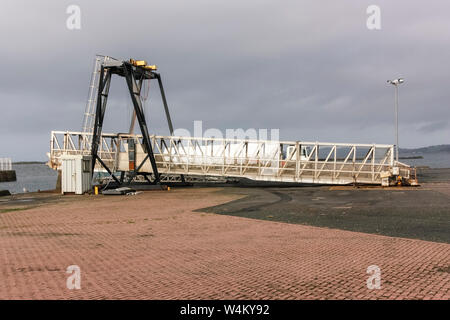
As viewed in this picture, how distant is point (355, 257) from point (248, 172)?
23297mm

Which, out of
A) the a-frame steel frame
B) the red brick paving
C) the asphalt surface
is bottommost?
the asphalt surface

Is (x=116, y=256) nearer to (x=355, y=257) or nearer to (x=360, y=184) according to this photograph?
(x=355, y=257)

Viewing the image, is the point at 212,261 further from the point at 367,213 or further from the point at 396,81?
the point at 396,81

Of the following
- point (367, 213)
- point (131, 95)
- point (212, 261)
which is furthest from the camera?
point (131, 95)

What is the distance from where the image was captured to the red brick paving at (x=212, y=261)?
639 cm

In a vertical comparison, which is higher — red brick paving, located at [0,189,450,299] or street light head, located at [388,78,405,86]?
street light head, located at [388,78,405,86]

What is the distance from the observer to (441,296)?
5.95 m

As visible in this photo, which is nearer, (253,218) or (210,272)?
(210,272)

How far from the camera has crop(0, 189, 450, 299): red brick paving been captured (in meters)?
6.39

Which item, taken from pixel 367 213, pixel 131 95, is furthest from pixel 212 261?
pixel 131 95

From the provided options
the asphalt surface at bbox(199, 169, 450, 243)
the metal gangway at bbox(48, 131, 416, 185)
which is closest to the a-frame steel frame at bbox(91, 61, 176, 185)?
the metal gangway at bbox(48, 131, 416, 185)

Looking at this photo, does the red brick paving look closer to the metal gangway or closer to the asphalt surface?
the asphalt surface

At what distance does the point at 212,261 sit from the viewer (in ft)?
27.7
